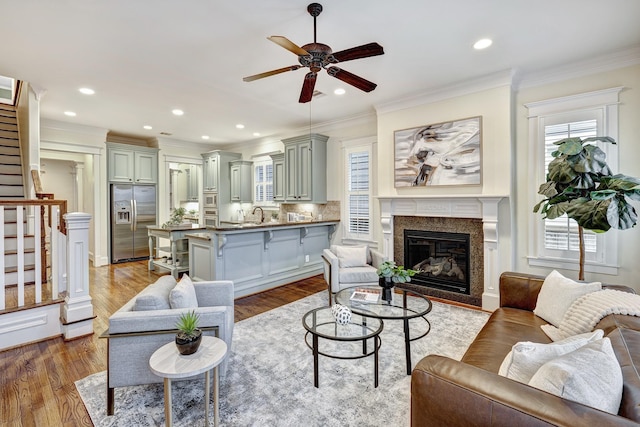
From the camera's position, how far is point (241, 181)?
7.41 m

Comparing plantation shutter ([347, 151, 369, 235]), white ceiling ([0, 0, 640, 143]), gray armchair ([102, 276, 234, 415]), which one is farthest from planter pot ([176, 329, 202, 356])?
plantation shutter ([347, 151, 369, 235])

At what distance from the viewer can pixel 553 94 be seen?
11.6 ft

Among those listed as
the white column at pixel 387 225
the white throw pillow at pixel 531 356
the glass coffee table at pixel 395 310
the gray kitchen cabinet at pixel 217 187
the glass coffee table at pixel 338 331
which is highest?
the gray kitchen cabinet at pixel 217 187

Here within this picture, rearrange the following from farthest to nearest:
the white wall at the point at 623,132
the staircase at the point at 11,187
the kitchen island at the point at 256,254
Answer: the kitchen island at the point at 256,254
the staircase at the point at 11,187
the white wall at the point at 623,132

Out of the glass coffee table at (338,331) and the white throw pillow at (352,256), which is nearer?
the glass coffee table at (338,331)

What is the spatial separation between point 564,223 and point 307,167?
3.98m

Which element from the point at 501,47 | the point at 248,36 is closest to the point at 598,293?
the point at 501,47

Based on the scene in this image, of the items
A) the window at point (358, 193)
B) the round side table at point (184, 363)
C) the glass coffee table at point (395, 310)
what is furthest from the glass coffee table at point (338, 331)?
the window at point (358, 193)

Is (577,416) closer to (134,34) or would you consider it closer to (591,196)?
(591,196)

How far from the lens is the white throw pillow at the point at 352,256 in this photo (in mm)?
4148

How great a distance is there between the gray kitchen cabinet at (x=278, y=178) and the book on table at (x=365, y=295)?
11.9ft

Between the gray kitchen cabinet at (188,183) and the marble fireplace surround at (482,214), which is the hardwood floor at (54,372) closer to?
the marble fireplace surround at (482,214)

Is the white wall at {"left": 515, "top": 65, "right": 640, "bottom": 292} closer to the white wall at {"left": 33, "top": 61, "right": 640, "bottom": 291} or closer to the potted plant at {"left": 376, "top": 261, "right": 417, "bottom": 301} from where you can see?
the white wall at {"left": 33, "top": 61, "right": 640, "bottom": 291}

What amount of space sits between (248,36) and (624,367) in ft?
11.1
